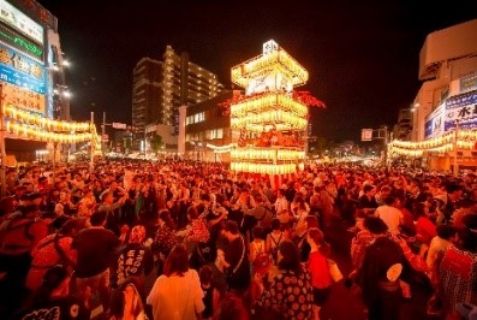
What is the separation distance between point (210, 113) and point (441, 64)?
3869cm

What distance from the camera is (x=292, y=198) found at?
8.95 metres

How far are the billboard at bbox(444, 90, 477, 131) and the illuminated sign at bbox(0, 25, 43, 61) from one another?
2928cm

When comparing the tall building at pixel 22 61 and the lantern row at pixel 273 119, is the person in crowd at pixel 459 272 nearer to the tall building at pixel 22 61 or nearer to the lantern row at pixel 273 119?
the lantern row at pixel 273 119

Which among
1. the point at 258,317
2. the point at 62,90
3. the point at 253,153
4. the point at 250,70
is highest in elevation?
the point at 62,90

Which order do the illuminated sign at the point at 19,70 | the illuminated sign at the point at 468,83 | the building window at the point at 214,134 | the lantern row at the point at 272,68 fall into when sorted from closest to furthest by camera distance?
the lantern row at the point at 272,68 → the illuminated sign at the point at 19,70 → the illuminated sign at the point at 468,83 → the building window at the point at 214,134

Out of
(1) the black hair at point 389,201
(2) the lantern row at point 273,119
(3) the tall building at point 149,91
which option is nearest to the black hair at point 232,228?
(1) the black hair at point 389,201

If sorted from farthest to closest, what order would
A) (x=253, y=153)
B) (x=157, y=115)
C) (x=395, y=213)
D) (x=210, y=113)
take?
(x=157, y=115) < (x=210, y=113) < (x=253, y=153) < (x=395, y=213)

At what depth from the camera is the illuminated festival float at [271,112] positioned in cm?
1476

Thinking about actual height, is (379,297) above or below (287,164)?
below

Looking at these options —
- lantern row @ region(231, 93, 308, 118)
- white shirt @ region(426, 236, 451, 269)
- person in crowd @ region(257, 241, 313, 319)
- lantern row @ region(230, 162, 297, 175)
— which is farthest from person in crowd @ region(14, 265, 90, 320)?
lantern row @ region(231, 93, 308, 118)

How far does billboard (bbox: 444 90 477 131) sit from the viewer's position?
2208 cm

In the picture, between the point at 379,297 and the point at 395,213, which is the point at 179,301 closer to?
the point at 379,297

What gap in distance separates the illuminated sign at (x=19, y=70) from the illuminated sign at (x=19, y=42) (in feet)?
4.15

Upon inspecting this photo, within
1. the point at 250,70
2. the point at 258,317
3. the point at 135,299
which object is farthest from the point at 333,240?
the point at 250,70
